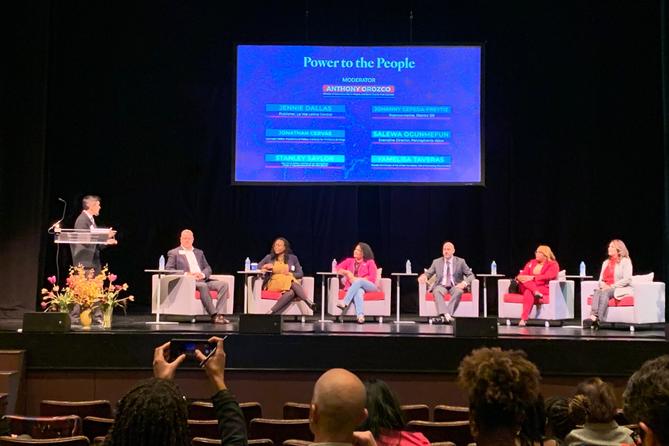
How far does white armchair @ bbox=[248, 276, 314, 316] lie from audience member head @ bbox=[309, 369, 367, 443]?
236 inches

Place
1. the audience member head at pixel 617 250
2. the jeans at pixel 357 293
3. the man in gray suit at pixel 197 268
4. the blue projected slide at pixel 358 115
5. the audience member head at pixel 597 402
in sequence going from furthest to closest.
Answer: the blue projected slide at pixel 358 115
the jeans at pixel 357 293
the man in gray suit at pixel 197 268
the audience member head at pixel 617 250
the audience member head at pixel 597 402

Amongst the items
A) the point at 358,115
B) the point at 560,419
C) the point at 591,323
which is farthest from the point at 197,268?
the point at 560,419

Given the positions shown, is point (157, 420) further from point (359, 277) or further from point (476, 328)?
point (359, 277)

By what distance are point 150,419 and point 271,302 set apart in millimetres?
6234

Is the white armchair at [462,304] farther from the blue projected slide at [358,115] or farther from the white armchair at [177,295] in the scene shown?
the white armchair at [177,295]

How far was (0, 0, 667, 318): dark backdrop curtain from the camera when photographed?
29.8 ft

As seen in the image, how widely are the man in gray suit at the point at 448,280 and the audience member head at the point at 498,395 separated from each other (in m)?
6.13

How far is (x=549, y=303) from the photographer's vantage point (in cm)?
766

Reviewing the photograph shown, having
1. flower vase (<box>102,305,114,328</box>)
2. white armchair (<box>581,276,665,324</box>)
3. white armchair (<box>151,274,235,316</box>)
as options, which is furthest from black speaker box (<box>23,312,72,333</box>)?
white armchair (<box>581,276,665,324</box>)

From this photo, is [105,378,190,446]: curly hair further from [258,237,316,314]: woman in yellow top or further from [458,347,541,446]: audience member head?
[258,237,316,314]: woman in yellow top

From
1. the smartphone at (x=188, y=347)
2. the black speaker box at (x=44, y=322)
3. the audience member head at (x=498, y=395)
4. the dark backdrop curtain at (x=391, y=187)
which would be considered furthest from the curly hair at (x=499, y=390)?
the dark backdrop curtain at (x=391, y=187)

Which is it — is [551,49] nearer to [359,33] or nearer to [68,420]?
[359,33]

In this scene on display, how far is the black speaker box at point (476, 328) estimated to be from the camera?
228 inches

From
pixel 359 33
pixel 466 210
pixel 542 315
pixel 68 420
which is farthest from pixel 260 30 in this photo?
pixel 68 420
